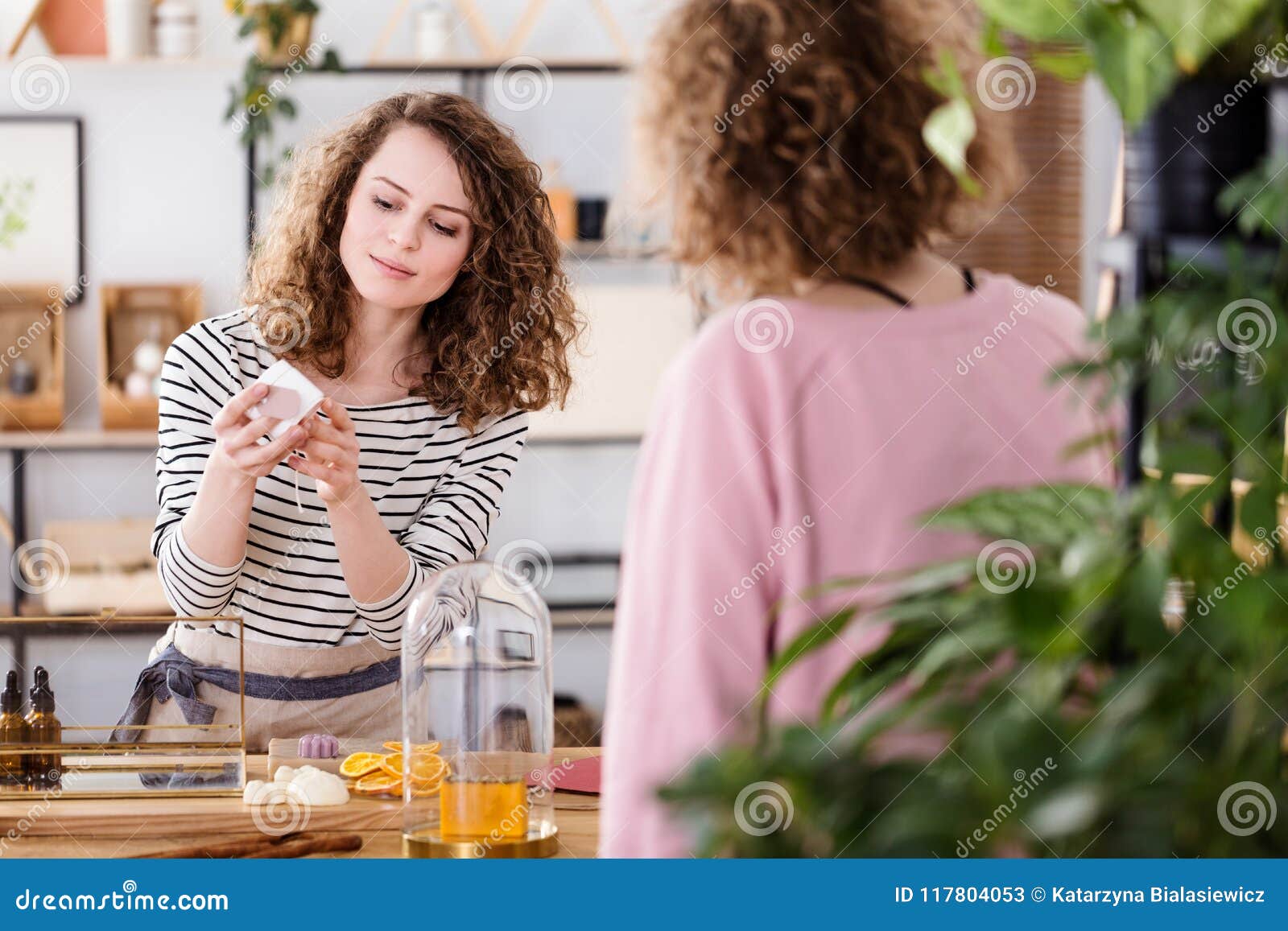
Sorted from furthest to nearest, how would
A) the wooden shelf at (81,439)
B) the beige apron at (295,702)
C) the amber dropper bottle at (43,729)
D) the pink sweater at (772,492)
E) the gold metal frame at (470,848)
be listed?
the wooden shelf at (81,439), the beige apron at (295,702), the amber dropper bottle at (43,729), the gold metal frame at (470,848), the pink sweater at (772,492)

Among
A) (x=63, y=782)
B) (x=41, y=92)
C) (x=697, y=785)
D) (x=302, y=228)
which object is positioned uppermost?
(x=41, y=92)

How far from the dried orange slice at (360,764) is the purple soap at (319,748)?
56 millimetres

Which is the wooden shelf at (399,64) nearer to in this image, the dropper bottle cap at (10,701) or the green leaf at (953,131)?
the dropper bottle cap at (10,701)

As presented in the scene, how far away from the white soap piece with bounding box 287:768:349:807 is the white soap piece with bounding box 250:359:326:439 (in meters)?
→ 0.45

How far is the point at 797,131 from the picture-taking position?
40.0 inches

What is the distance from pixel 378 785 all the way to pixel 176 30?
297 centimetres

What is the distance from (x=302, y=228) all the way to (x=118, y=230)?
2.20 metres

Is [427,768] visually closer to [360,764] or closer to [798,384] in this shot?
[360,764]

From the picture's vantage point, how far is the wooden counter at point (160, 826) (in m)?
1.35

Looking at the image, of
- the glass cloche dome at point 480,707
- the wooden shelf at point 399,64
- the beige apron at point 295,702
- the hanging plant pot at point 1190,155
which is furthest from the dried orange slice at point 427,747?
the wooden shelf at point 399,64

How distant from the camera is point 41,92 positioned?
3.98 meters
